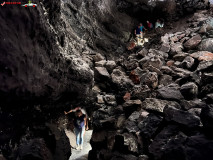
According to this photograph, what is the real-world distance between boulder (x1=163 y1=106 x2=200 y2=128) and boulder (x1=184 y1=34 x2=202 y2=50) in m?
5.40

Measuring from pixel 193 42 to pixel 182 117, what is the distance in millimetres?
5751

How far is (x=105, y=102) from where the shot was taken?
5.62 metres

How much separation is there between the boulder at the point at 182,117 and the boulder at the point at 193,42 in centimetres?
540

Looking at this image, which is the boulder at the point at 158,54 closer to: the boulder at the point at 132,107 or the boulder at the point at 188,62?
the boulder at the point at 188,62

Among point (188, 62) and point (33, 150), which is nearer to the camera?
point (33, 150)

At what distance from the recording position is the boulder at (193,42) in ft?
23.6

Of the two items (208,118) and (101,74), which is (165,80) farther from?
(208,118)

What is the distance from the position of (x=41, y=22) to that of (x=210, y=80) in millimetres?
4578

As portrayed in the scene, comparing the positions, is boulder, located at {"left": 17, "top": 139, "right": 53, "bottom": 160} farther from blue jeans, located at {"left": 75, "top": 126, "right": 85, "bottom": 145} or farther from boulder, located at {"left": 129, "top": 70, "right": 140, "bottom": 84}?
boulder, located at {"left": 129, "top": 70, "right": 140, "bottom": 84}

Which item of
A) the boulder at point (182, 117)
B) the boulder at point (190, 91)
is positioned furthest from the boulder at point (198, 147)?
the boulder at point (190, 91)

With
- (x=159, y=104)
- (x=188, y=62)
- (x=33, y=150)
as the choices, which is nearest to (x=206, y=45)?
(x=188, y=62)

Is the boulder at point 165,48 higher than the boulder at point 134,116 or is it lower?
higher

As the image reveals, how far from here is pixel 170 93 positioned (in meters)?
4.73

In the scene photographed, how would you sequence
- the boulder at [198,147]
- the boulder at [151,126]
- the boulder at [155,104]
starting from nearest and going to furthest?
the boulder at [198,147]
the boulder at [151,126]
the boulder at [155,104]
